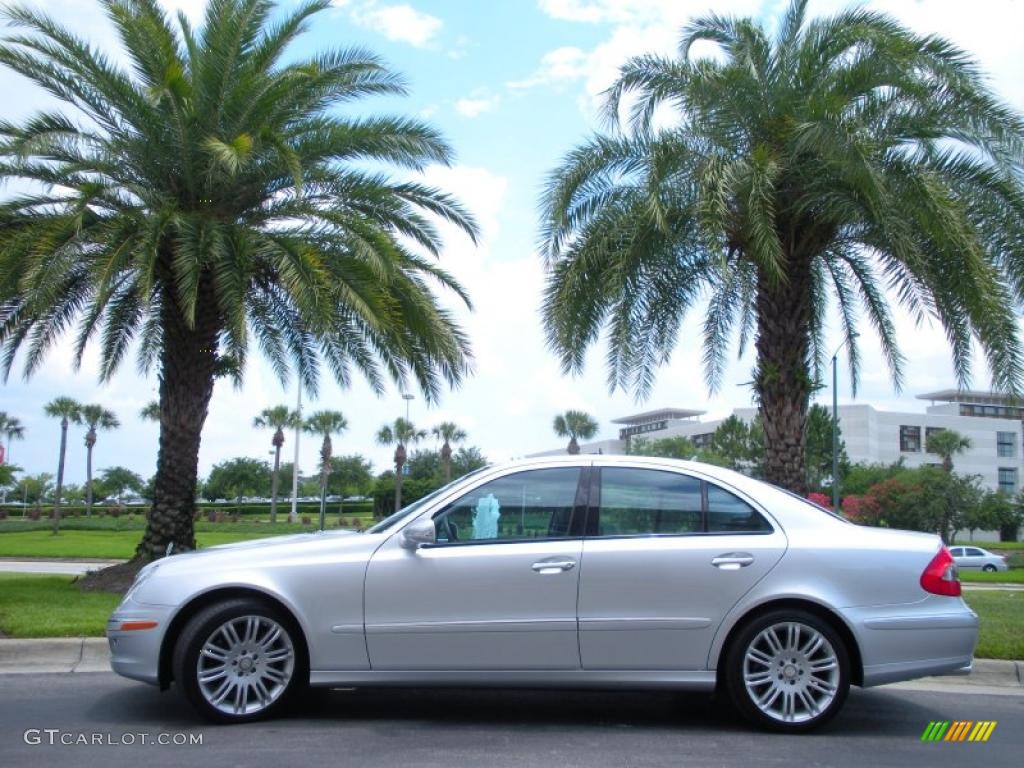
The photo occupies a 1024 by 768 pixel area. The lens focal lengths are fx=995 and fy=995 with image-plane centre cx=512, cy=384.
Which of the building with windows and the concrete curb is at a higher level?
the building with windows

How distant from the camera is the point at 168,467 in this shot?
13.6 metres

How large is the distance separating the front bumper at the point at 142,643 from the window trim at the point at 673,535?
2.46 meters

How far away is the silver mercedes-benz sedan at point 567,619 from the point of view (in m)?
5.56

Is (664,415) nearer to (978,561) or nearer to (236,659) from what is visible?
(978,561)

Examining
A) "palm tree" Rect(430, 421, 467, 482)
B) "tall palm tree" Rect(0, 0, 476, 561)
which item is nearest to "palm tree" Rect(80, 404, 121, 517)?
"palm tree" Rect(430, 421, 467, 482)

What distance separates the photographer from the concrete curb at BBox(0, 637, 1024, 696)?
7.13 m

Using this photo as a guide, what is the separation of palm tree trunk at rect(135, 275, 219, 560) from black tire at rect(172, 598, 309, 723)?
8.28m

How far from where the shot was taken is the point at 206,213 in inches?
507

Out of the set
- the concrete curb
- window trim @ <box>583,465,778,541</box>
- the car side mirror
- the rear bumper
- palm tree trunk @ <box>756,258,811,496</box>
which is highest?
palm tree trunk @ <box>756,258,811,496</box>

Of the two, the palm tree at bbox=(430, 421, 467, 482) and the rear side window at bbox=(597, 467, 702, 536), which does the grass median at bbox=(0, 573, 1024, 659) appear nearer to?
the rear side window at bbox=(597, 467, 702, 536)

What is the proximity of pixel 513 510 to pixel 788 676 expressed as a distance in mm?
1809

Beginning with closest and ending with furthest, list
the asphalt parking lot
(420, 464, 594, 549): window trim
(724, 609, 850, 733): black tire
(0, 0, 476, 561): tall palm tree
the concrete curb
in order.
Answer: the asphalt parking lot
(724, 609, 850, 733): black tire
(420, 464, 594, 549): window trim
the concrete curb
(0, 0, 476, 561): tall palm tree

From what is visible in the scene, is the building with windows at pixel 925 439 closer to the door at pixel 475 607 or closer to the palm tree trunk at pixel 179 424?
the palm tree trunk at pixel 179 424

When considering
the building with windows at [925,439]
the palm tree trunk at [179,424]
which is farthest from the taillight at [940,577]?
the building with windows at [925,439]
